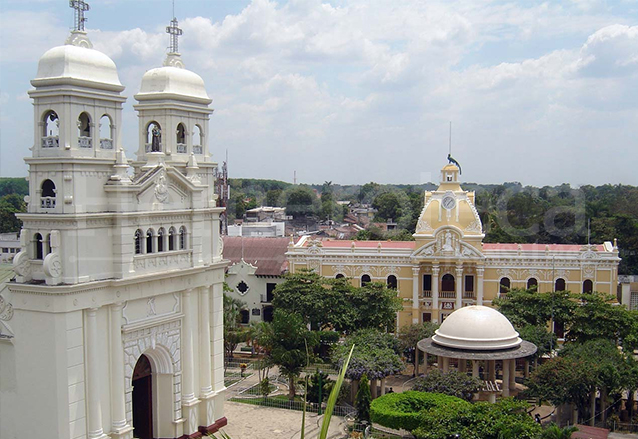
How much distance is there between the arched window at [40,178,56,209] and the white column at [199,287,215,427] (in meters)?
6.86

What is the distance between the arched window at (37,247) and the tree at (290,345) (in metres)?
12.6

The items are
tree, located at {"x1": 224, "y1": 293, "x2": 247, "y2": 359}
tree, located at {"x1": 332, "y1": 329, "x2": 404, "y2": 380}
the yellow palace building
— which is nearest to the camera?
tree, located at {"x1": 332, "y1": 329, "x2": 404, "y2": 380}

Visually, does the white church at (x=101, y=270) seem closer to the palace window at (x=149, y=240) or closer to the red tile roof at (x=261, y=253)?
the palace window at (x=149, y=240)

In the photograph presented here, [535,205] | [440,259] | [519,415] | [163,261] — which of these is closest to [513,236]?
[535,205]

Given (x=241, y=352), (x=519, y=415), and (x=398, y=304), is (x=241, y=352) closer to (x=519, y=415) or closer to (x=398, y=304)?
(x=398, y=304)

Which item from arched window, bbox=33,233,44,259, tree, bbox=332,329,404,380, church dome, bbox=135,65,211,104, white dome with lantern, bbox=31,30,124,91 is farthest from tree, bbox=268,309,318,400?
white dome with lantern, bbox=31,30,124,91

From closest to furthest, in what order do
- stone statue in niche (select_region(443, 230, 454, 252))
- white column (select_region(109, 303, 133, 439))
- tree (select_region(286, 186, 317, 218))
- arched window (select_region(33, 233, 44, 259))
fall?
1. arched window (select_region(33, 233, 44, 259))
2. white column (select_region(109, 303, 133, 439))
3. stone statue in niche (select_region(443, 230, 454, 252))
4. tree (select_region(286, 186, 317, 218))

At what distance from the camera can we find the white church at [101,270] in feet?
65.5

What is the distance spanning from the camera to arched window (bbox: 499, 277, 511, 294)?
1599 inches

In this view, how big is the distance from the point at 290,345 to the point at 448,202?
15816mm

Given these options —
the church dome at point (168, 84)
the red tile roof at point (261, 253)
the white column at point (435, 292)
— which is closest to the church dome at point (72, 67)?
the church dome at point (168, 84)

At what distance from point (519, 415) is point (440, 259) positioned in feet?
58.2

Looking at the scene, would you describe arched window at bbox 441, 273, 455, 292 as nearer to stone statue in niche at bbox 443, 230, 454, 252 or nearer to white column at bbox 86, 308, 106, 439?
stone statue in niche at bbox 443, 230, 454, 252

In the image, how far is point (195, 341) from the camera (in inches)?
987
